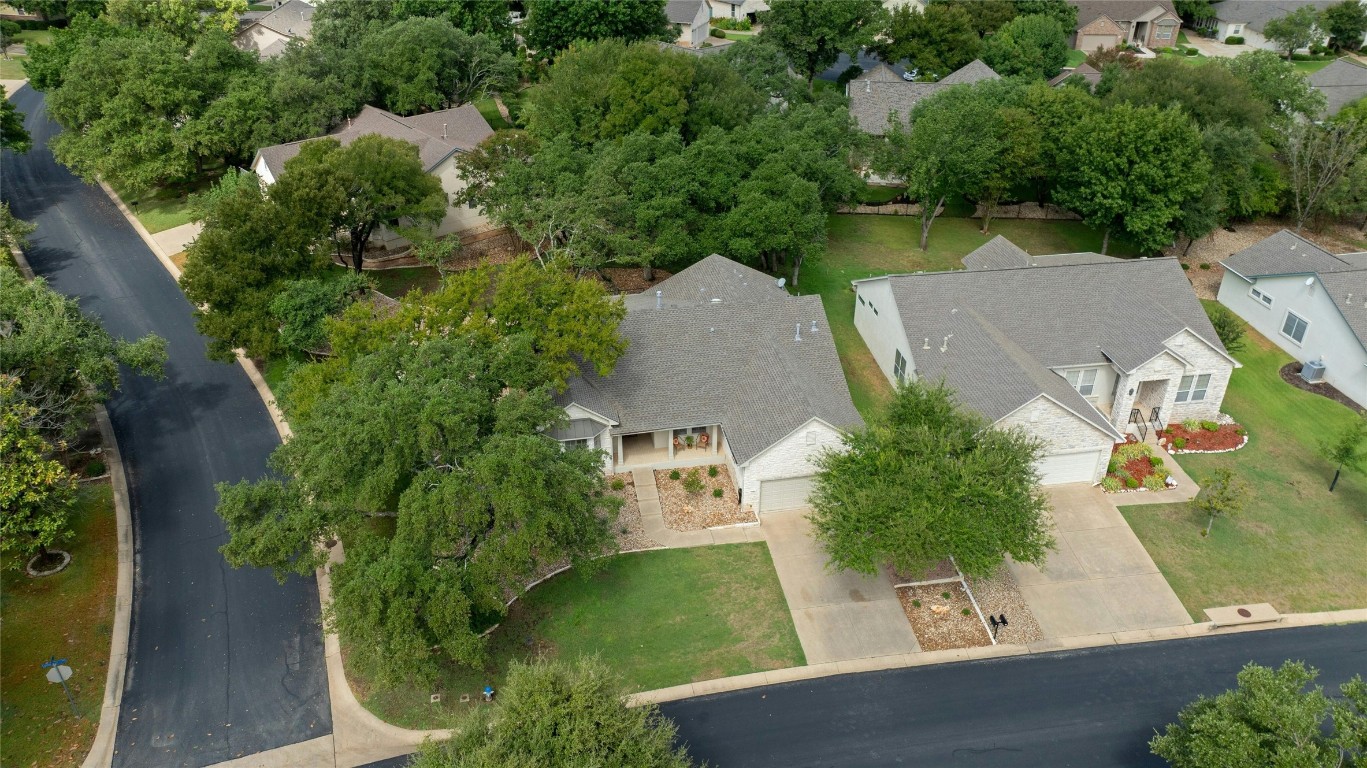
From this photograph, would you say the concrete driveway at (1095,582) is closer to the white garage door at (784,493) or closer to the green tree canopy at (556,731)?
the white garage door at (784,493)

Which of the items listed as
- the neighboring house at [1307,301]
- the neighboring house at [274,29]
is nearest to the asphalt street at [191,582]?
the neighboring house at [274,29]

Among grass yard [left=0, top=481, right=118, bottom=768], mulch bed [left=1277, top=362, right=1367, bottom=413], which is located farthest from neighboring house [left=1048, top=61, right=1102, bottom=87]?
grass yard [left=0, top=481, right=118, bottom=768]

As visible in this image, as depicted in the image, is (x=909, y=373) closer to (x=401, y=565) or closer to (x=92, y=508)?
(x=401, y=565)

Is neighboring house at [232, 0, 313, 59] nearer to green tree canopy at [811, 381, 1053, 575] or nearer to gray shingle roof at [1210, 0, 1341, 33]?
green tree canopy at [811, 381, 1053, 575]

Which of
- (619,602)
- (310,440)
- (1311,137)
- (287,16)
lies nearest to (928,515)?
(619,602)

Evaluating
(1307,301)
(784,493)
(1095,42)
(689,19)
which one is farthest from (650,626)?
(1095,42)

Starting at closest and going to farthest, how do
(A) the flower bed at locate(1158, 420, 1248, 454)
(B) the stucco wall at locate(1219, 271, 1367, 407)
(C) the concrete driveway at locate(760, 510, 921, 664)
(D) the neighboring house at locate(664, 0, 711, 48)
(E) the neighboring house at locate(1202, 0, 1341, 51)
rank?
(C) the concrete driveway at locate(760, 510, 921, 664)
(A) the flower bed at locate(1158, 420, 1248, 454)
(B) the stucco wall at locate(1219, 271, 1367, 407)
(D) the neighboring house at locate(664, 0, 711, 48)
(E) the neighboring house at locate(1202, 0, 1341, 51)
